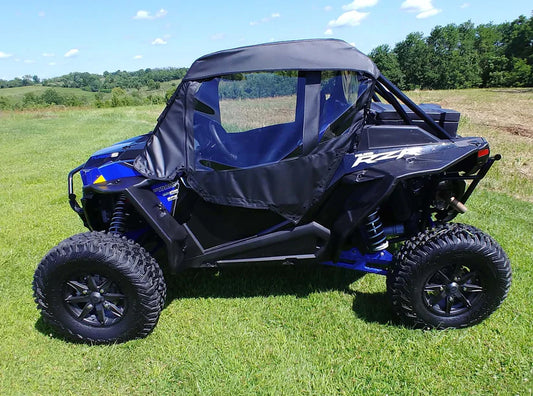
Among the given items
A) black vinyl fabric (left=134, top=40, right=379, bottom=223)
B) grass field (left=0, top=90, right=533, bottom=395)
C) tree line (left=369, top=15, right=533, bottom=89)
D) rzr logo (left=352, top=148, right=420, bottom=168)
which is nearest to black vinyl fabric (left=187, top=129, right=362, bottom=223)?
black vinyl fabric (left=134, top=40, right=379, bottom=223)

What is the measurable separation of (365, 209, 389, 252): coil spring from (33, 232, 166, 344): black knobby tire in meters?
1.64

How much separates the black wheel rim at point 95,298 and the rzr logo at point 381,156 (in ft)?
6.55

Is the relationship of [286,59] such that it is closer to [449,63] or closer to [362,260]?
[362,260]

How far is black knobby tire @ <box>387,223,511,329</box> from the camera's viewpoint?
9.19ft

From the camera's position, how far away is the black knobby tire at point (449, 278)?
2.80m

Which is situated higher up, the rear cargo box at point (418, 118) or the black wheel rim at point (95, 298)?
the rear cargo box at point (418, 118)

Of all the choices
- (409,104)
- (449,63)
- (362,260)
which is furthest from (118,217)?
(449,63)

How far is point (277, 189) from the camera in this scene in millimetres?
2783

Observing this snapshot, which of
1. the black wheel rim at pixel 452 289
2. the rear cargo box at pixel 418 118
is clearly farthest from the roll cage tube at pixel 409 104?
the black wheel rim at pixel 452 289

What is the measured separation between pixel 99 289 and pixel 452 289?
2.61 m

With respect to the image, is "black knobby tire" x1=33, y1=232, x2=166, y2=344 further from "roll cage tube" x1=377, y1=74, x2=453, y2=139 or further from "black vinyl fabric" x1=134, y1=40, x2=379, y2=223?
"roll cage tube" x1=377, y1=74, x2=453, y2=139

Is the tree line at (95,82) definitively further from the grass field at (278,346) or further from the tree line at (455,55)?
the grass field at (278,346)

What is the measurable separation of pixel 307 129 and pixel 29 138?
1514 cm

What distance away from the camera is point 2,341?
3.12m
